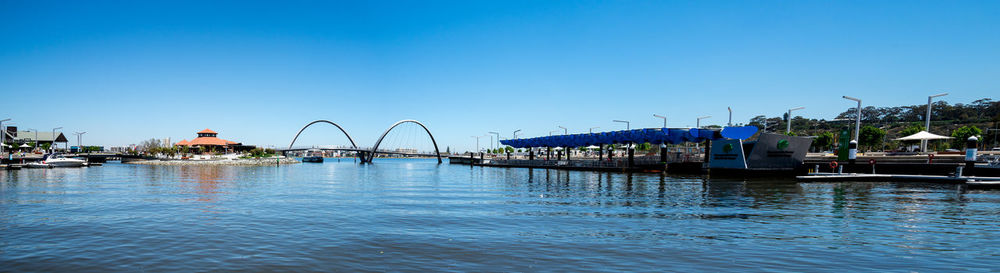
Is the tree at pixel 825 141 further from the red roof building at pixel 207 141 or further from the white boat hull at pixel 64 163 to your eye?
the red roof building at pixel 207 141

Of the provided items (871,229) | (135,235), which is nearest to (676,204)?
(871,229)

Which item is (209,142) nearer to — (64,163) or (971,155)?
(64,163)

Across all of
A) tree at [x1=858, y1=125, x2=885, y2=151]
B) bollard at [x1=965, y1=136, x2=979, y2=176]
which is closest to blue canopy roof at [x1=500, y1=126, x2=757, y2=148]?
bollard at [x1=965, y1=136, x2=979, y2=176]

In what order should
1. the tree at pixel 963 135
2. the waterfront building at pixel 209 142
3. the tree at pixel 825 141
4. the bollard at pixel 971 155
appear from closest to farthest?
the bollard at pixel 971 155 → the tree at pixel 963 135 → the tree at pixel 825 141 → the waterfront building at pixel 209 142

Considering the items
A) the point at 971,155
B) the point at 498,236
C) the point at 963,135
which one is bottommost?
the point at 498,236

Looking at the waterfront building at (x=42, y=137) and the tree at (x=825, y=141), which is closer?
the tree at (x=825, y=141)

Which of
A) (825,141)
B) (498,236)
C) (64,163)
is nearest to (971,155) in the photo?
(498,236)

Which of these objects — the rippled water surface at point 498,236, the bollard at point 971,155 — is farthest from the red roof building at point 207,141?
the bollard at point 971,155

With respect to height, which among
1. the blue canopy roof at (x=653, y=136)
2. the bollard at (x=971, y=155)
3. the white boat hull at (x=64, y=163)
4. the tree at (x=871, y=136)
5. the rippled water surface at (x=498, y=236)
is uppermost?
the tree at (x=871, y=136)

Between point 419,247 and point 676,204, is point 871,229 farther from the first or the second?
point 419,247

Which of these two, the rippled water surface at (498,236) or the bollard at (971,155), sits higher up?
the bollard at (971,155)

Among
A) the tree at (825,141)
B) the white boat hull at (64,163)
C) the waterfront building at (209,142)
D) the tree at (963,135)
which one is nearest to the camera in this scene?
the white boat hull at (64,163)

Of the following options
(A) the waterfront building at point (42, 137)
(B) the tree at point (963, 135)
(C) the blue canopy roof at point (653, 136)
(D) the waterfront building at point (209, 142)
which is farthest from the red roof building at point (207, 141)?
(B) the tree at point (963, 135)

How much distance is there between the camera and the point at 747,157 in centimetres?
5356
